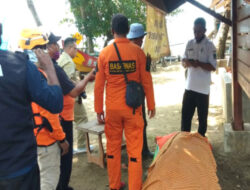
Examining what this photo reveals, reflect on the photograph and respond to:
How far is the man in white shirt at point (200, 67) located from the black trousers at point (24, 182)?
10.0ft

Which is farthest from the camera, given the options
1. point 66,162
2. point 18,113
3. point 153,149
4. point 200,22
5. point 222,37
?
point 222,37

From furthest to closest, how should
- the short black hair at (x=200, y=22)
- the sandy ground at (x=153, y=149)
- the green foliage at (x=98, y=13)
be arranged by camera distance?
the green foliage at (x=98, y=13) < the short black hair at (x=200, y=22) < the sandy ground at (x=153, y=149)

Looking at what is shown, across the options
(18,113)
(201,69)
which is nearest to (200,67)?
(201,69)

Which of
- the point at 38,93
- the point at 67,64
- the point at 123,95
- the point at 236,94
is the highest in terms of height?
the point at 67,64

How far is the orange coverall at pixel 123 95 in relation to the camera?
2.85m

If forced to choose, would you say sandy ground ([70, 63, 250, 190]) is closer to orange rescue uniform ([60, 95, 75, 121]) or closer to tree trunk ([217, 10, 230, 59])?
orange rescue uniform ([60, 95, 75, 121])

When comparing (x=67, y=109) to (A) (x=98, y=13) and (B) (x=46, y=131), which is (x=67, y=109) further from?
(A) (x=98, y=13)

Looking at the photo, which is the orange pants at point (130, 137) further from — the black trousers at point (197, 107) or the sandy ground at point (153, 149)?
the black trousers at point (197, 107)

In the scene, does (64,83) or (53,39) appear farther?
(53,39)

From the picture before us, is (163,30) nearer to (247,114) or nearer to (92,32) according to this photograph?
(247,114)

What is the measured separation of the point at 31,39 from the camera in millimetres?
2172

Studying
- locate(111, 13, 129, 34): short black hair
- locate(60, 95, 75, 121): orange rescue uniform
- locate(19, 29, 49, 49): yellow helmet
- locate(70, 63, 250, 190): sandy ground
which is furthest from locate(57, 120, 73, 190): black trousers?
locate(111, 13, 129, 34): short black hair

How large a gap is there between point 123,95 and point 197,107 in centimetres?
180

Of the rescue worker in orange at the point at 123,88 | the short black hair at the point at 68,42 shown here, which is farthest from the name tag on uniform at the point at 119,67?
the short black hair at the point at 68,42
